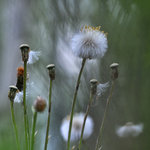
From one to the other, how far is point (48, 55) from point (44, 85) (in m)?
0.25

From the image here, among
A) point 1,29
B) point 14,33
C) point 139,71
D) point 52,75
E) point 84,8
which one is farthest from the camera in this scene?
point 1,29

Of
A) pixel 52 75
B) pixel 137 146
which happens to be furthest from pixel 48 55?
pixel 52 75

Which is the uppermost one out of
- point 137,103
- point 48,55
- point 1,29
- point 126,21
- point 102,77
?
point 1,29

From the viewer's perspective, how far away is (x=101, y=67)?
3.34 ft

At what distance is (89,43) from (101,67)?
0.59 m

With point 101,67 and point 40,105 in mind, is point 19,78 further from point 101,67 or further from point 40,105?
point 101,67

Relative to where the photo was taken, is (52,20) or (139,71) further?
(52,20)

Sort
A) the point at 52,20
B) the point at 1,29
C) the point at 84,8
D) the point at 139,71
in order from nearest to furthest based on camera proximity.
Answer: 1. the point at 139,71
2. the point at 84,8
3. the point at 52,20
4. the point at 1,29

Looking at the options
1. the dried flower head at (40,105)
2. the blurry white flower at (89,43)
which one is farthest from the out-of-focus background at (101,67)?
the dried flower head at (40,105)

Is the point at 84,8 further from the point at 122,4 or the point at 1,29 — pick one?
the point at 1,29

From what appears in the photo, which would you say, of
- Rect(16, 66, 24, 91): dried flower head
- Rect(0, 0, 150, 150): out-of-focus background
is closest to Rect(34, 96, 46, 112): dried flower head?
Rect(16, 66, 24, 91): dried flower head

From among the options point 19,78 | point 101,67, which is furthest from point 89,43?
point 101,67

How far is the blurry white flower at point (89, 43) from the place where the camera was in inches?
16.2

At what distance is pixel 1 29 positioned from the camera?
2.98m
